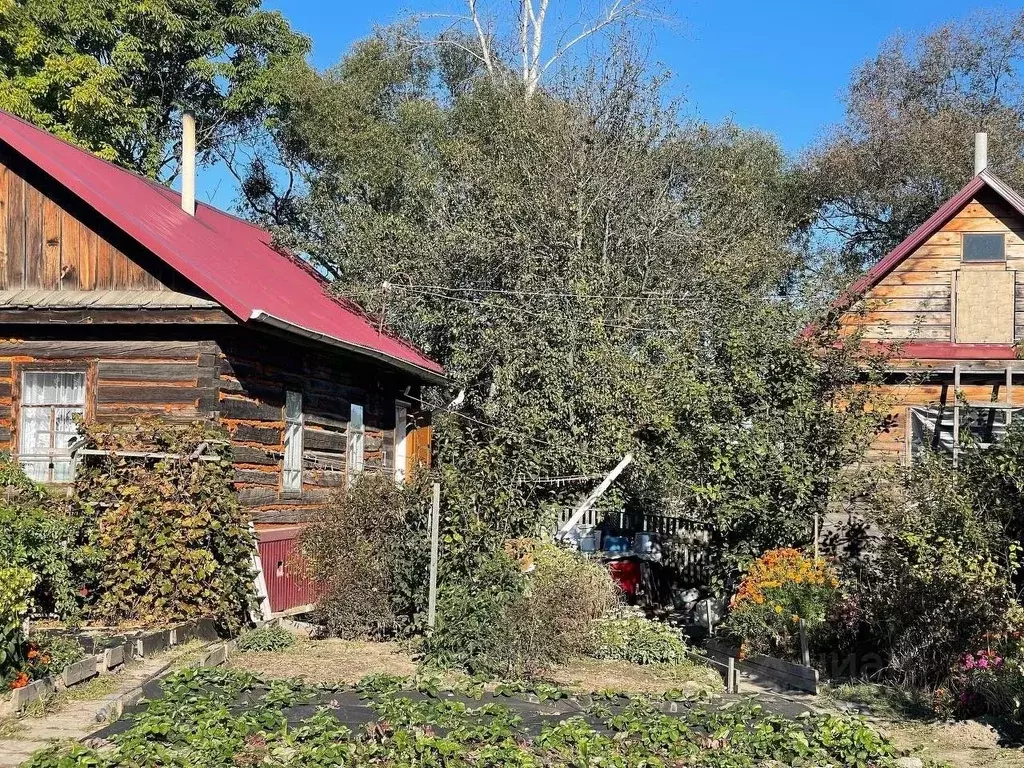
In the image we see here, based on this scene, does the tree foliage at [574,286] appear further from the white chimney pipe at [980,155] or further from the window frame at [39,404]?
the window frame at [39,404]

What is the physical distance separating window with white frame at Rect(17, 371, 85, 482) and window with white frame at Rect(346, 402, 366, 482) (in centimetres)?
462

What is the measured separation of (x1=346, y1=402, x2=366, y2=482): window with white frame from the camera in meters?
18.4

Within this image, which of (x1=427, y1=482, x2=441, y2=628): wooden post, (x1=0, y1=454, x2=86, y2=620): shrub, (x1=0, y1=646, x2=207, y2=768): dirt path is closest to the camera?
(x1=0, y1=646, x2=207, y2=768): dirt path

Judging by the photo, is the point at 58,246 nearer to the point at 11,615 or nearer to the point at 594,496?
the point at 11,615

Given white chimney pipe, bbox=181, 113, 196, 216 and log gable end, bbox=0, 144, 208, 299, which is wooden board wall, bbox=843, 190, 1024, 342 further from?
log gable end, bbox=0, 144, 208, 299

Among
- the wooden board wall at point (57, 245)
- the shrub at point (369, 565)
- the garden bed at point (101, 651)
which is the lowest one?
the garden bed at point (101, 651)

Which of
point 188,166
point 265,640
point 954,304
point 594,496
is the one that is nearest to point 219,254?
point 188,166

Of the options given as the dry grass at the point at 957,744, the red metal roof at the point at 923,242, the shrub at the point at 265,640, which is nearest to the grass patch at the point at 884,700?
the dry grass at the point at 957,744

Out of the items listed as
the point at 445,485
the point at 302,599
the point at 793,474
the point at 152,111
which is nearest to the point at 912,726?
the point at 793,474

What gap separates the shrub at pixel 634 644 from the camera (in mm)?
12604

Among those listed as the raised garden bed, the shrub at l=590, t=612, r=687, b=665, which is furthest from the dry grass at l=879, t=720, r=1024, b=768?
the shrub at l=590, t=612, r=687, b=665

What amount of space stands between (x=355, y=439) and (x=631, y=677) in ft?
27.1

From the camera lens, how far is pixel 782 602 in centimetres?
1240

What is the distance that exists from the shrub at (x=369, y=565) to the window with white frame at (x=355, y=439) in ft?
16.9
